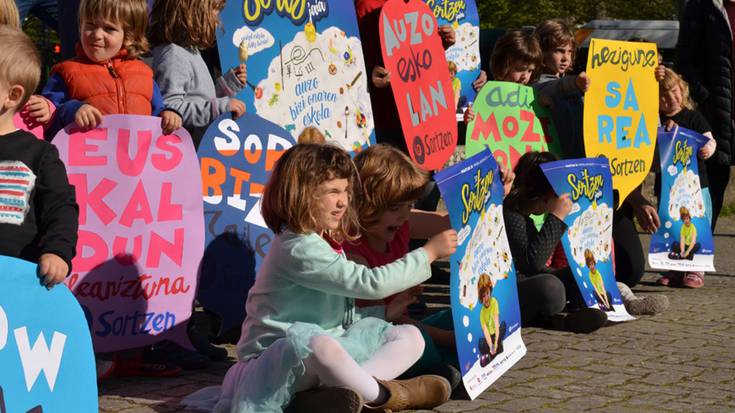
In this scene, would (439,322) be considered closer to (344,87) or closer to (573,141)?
(344,87)

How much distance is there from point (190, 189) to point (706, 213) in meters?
4.10

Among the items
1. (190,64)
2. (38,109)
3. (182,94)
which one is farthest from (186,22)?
(38,109)

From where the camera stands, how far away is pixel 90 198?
4832 mm

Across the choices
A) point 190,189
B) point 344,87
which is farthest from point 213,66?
point 190,189

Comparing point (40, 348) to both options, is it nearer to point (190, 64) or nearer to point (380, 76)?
point (190, 64)

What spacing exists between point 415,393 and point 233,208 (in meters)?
1.39

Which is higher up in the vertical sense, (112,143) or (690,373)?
(112,143)

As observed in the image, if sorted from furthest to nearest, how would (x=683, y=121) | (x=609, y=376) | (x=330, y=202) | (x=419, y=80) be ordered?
(x=683, y=121), (x=419, y=80), (x=609, y=376), (x=330, y=202)

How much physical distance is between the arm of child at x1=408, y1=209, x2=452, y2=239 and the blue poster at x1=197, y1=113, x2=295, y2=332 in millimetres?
638

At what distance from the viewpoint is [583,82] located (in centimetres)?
700

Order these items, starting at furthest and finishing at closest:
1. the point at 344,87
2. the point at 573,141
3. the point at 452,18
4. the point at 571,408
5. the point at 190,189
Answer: the point at 452,18 → the point at 573,141 → the point at 344,87 → the point at 190,189 → the point at 571,408

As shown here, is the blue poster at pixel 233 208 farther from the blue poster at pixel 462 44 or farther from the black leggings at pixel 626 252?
the black leggings at pixel 626 252

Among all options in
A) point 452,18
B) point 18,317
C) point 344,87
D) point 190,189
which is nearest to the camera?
point 18,317

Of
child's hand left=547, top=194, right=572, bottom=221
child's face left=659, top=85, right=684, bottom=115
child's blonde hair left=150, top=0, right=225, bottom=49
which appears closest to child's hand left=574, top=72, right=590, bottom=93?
child's face left=659, top=85, right=684, bottom=115
